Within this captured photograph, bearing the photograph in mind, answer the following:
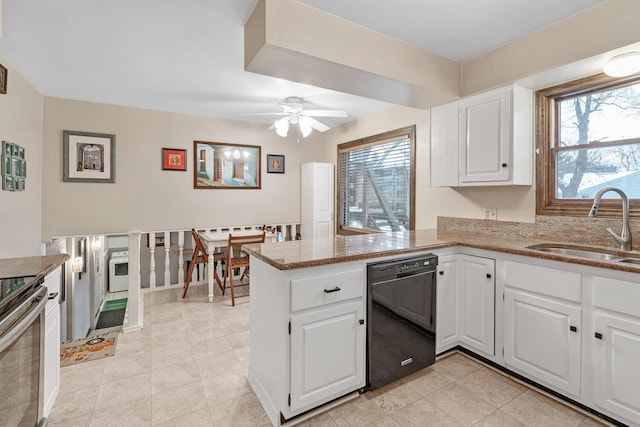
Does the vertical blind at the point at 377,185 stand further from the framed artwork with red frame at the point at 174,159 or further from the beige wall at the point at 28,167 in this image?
the beige wall at the point at 28,167

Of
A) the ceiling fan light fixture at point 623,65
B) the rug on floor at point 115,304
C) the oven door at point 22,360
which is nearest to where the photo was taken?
the oven door at point 22,360

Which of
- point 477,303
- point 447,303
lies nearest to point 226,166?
point 447,303

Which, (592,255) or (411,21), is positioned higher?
(411,21)

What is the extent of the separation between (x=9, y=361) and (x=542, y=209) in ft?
11.2

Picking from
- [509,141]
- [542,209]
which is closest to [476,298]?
[542,209]

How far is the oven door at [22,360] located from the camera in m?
1.14

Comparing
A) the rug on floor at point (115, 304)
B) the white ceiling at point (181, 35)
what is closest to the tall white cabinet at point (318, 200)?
the white ceiling at point (181, 35)

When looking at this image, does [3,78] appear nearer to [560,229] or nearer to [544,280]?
[544,280]

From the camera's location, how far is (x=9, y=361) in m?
1.18

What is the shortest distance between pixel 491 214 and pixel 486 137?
2.47 feet

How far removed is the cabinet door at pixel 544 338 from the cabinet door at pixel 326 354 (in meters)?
1.08

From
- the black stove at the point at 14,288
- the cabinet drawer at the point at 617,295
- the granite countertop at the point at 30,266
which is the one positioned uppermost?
the granite countertop at the point at 30,266

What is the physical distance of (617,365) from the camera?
1.61m

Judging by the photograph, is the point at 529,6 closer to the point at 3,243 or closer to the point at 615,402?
the point at 615,402
